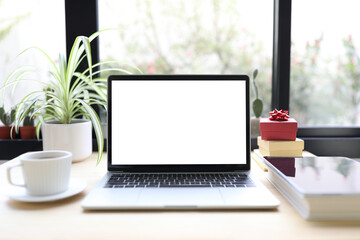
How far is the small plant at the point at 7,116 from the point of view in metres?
1.25

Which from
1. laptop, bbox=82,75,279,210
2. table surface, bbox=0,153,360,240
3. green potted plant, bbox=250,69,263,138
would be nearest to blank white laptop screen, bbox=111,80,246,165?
laptop, bbox=82,75,279,210

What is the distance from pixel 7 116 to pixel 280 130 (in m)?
1.04

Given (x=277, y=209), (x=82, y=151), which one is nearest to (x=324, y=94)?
(x=277, y=209)

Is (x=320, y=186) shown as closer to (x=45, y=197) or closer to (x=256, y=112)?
(x=45, y=197)

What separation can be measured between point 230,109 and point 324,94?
78 centimetres

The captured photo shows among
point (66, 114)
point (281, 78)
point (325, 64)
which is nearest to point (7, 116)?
point (66, 114)

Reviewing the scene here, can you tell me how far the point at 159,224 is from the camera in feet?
1.92

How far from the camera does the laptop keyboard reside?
0.76 m

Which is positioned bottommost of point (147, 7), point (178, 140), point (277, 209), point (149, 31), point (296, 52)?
point (277, 209)

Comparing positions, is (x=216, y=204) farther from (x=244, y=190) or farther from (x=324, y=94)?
(x=324, y=94)

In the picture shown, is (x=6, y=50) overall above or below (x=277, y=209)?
above

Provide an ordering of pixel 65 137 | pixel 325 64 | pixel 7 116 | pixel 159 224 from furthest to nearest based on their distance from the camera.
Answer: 1. pixel 325 64
2. pixel 7 116
3. pixel 65 137
4. pixel 159 224

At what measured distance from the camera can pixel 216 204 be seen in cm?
64

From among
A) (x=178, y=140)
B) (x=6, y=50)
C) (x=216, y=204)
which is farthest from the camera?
(x=6, y=50)
